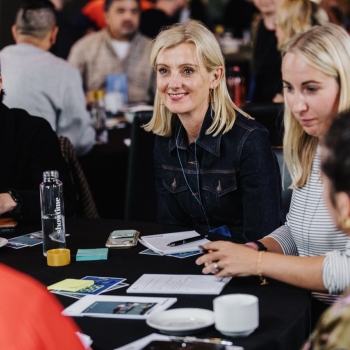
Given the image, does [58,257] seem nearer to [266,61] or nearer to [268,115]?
[268,115]

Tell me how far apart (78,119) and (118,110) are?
3.80 feet

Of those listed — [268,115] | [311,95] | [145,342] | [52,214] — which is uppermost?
[311,95]

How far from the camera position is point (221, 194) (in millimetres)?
2777

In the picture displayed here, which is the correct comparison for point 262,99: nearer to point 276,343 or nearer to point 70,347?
point 276,343

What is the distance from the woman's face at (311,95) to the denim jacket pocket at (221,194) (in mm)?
528

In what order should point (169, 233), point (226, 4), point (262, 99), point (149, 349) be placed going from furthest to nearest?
point (226, 4) → point (262, 99) → point (169, 233) → point (149, 349)

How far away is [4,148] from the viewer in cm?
302

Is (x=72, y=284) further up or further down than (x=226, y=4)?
further down

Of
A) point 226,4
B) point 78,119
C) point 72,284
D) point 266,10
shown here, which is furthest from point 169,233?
point 226,4

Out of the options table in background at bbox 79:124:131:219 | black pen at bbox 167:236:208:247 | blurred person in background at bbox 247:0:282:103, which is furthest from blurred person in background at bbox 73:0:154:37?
black pen at bbox 167:236:208:247

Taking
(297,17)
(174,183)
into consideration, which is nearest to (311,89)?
(174,183)

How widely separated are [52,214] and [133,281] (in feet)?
1.57

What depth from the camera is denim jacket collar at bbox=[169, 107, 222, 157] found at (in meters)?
2.79

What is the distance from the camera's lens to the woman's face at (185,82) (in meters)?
2.88
